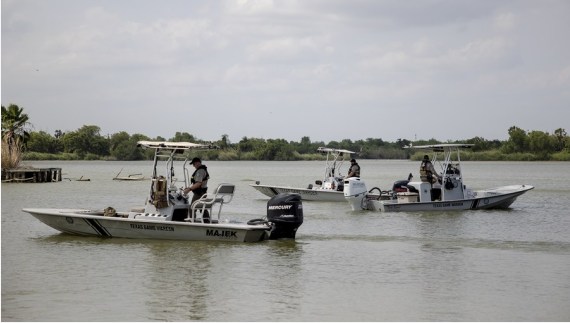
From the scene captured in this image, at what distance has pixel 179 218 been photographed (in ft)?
67.2

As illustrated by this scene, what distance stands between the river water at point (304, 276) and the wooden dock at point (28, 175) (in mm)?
29712

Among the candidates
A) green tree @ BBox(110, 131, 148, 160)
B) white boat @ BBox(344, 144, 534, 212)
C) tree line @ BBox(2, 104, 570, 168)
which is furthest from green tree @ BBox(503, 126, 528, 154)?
white boat @ BBox(344, 144, 534, 212)

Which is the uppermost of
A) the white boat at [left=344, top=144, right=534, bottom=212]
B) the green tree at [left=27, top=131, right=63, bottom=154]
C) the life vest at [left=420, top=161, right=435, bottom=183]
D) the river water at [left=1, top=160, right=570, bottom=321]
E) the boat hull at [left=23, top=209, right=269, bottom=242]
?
the green tree at [left=27, top=131, right=63, bottom=154]

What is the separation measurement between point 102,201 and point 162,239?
19.7 m

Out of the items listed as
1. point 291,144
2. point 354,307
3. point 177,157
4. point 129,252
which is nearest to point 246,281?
point 354,307

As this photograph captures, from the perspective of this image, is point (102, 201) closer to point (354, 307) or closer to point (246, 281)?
point (246, 281)

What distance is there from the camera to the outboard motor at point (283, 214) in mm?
20219

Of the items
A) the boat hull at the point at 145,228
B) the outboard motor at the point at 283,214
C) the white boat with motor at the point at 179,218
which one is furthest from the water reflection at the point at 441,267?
the boat hull at the point at 145,228

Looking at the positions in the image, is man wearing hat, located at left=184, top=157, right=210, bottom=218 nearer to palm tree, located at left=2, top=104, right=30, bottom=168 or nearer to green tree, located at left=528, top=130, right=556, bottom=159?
palm tree, located at left=2, top=104, right=30, bottom=168

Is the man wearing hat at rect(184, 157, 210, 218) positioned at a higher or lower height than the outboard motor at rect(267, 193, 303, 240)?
higher

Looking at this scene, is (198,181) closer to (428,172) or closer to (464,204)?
(428,172)

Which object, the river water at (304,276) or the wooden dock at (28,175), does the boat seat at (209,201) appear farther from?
the wooden dock at (28,175)

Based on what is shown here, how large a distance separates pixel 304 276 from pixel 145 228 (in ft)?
17.5

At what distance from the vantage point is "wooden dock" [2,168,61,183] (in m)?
53.8
